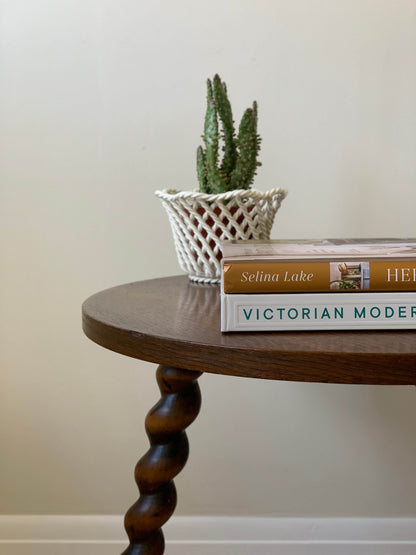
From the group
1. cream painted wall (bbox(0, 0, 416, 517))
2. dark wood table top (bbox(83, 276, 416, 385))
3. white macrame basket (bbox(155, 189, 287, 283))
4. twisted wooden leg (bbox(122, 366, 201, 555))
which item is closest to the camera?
dark wood table top (bbox(83, 276, 416, 385))

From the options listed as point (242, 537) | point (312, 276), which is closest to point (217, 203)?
point (312, 276)

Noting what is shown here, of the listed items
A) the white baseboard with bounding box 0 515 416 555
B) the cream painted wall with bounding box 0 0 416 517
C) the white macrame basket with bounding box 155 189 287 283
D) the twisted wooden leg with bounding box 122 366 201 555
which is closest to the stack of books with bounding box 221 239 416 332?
the twisted wooden leg with bounding box 122 366 201 555

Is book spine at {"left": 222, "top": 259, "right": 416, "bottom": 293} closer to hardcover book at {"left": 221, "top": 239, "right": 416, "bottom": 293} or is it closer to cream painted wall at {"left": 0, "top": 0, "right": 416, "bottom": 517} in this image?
hardcover book at {"left": 221, "top": 239, "right": 416, "bottom": 293}

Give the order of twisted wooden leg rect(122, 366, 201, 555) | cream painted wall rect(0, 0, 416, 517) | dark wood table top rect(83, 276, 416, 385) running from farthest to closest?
1. cream painted wall rect(0, 0, 416, 517)
2. twisted wooden leg rect(122, 366, 201, 555)
3. dark wood table top rect(83, 276, 416, 385)

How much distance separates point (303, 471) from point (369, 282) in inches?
30.3

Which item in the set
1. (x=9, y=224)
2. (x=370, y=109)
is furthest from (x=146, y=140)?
(x=370, y=109)

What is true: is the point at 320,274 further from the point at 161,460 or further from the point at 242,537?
the point at 242,537

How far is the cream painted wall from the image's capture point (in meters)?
1.09

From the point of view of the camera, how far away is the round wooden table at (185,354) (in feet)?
1.37

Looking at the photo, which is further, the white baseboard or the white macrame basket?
the white baseboard

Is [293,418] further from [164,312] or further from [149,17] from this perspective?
[149,17]

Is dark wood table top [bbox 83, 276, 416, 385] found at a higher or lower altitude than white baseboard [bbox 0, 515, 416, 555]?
higher

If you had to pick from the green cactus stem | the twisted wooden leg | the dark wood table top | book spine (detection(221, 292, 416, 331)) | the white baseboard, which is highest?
the green cactus stem

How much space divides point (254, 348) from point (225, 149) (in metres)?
0.46
